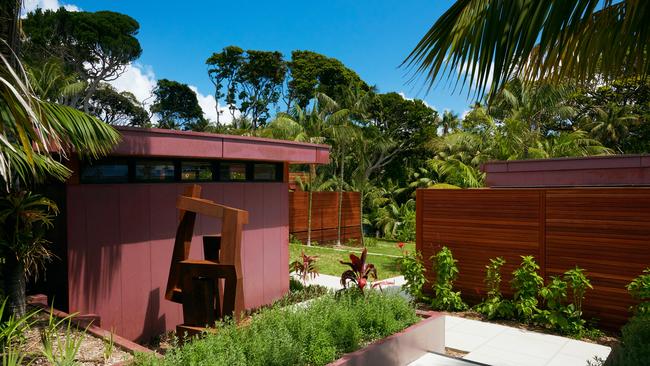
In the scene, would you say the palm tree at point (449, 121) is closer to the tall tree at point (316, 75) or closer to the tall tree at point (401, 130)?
the tall tree at point (401, 130)

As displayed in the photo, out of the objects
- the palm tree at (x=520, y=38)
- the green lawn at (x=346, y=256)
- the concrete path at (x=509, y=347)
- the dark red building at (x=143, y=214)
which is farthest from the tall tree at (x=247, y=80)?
the palm tree at (x=520, y=38)

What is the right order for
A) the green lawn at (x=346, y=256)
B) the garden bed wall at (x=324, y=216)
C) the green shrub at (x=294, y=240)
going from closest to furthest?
the green lawn at (x=346, y=256) < the green shrub at (x=294, y=240) < the garden bed wall at (x=324, y=216)

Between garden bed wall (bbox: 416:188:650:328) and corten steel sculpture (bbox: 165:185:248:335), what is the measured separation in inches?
163

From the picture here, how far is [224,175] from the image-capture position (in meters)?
7.04

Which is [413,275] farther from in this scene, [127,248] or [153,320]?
[127,248]

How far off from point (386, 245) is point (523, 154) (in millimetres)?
6260

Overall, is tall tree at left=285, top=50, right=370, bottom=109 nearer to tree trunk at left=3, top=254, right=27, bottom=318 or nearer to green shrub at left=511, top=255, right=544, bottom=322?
green shrub at left=511, top=255, right=544, bottom=322

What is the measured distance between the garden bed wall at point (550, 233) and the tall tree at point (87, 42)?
27271mm

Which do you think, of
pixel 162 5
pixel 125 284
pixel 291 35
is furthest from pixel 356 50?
pixel 125 284

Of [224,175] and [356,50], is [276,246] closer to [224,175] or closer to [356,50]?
[224,175]

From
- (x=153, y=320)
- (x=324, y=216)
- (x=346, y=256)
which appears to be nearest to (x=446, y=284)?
(x=153, y=320)

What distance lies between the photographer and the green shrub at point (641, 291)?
5.37 meters

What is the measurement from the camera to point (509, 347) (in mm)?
5625

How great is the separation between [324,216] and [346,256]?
3.61 metres
